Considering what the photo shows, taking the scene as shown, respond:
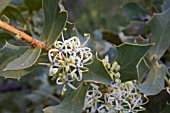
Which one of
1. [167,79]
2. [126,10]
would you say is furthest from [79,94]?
[126,10]

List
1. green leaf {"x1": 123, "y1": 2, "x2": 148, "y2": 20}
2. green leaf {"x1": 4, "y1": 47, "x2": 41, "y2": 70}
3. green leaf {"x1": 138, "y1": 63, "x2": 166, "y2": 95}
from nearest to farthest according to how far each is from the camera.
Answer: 1. green leaf {"x1": 4, "y1": 47, "x2": 41, "y2": 70}
2. green leaf {"x1": 138, "y1": 63, "x2": 166, "y2": 95}
3. green leaf {"x1": 123, "y1": 2, "x2": 148, "y2": 20}

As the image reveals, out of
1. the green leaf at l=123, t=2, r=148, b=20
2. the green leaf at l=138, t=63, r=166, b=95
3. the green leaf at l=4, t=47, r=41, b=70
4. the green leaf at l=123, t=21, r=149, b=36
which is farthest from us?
the green leaf at l=123, t=2, r=148, b=20

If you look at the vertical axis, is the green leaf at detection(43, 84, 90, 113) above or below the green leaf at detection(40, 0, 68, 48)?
below

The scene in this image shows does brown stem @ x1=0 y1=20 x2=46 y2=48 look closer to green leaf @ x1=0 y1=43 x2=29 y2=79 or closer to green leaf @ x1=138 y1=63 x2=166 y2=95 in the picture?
green leaf @ x1=0 y1=43 x2=29 y2=79

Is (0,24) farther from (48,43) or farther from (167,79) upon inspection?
(167,79)

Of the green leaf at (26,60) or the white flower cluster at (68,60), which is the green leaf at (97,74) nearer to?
the white flower cluster at (68,60)

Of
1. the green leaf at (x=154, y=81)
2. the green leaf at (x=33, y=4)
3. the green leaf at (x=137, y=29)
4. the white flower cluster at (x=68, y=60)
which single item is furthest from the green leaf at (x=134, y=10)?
the white flower cluster at (x=68, y=60)

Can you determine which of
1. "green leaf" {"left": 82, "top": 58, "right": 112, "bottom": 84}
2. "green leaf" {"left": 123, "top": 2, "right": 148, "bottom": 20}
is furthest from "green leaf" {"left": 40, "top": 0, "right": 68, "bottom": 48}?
"green leaf" {"left": 123, "top": 2, "right": 148, "bottom": 20}

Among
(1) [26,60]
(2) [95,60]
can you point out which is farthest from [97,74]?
(1) [26,60]
